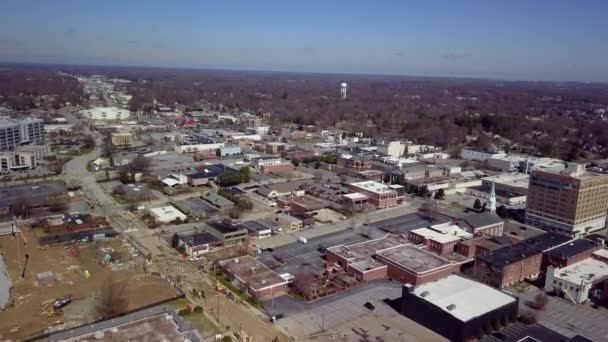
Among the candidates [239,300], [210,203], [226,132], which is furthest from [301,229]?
[226,132]

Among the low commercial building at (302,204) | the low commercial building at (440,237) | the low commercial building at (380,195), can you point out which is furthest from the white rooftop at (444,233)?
the low commercial building at (302,204)

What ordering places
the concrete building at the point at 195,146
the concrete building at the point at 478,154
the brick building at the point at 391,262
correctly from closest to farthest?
the brick building at the point at 391,262 < the concrete building at the point at 478,154 < the concrete building at the point at 195,146

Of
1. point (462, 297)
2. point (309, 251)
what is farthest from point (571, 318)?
point (309, 251)

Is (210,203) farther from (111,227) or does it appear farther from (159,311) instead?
(159,311)

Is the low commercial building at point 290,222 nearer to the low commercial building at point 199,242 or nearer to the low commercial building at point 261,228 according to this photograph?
the low commercial building at point 261,228

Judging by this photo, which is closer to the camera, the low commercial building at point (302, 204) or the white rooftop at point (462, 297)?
the white rooftop at point (462, 297)
